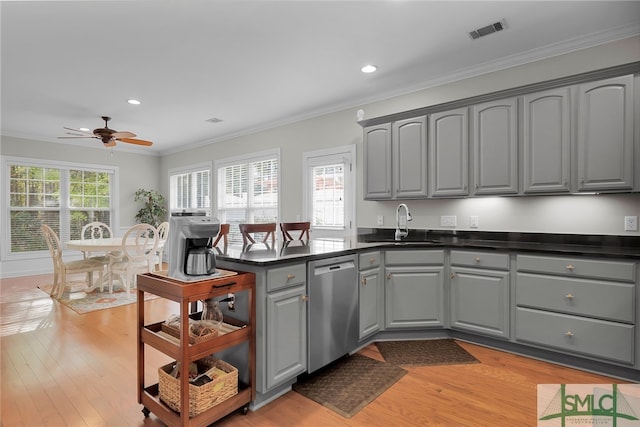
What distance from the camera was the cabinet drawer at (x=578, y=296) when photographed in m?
2.35

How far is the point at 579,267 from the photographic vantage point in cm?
250

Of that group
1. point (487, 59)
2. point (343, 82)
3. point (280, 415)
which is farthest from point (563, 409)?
point (343, 82)

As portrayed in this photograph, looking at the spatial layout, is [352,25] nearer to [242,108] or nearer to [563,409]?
[242,108]

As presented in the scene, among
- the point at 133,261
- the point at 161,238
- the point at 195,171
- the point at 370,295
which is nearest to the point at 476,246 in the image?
the point at 370,295

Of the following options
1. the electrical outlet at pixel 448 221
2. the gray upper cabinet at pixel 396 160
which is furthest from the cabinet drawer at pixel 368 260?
the electrical outlet at pixel 448 221

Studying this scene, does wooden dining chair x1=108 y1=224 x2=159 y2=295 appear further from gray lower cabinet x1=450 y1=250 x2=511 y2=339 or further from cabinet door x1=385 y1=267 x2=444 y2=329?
gray lower cabinet x1=450 y1=250 x2=511 y2=339

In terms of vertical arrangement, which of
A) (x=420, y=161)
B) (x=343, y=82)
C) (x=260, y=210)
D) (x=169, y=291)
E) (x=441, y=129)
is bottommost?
(x=169, y=291)

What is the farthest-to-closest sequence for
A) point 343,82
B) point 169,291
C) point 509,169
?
point 343,82
point 509,169
point 169,291

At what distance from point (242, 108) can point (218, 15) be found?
90.1 inches

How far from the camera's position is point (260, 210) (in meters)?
5.87

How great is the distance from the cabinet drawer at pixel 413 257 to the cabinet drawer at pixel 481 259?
5.3 inches

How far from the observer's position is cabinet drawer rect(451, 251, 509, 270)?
284cm

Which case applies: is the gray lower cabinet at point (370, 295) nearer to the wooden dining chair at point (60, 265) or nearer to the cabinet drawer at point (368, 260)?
the cabinet drawer at point (368, 260)

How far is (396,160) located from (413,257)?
115 centimetres
